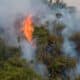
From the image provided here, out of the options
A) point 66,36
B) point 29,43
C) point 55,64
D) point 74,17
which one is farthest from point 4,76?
point 74,17

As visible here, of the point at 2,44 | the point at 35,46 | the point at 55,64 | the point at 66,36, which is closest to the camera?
the point at 55,64

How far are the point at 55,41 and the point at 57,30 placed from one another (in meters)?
0.83

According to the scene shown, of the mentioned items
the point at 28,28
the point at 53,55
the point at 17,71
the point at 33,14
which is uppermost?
the point at 33,14

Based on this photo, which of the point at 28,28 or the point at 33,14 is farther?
the point at 33,14

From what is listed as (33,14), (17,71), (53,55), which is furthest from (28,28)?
(17,71)

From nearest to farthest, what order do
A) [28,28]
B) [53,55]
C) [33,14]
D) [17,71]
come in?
[17,71] → [53,55] → [28,28] → [33,14]

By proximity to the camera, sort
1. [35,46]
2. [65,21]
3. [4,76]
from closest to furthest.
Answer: [4,76]
[35,46]
[65,21]

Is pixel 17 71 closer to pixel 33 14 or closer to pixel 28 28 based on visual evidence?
pixel 28 28

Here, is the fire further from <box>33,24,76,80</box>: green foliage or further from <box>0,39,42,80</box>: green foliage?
<box>0,39,42,80</box>: green foliage

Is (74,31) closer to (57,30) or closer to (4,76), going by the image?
(57,30)

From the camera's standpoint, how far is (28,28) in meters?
8.21

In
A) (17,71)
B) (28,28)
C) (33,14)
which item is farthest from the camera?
(33,14)

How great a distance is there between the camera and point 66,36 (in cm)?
851

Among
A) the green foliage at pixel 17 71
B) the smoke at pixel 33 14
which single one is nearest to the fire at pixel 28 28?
the smoke at pixel 33 14
